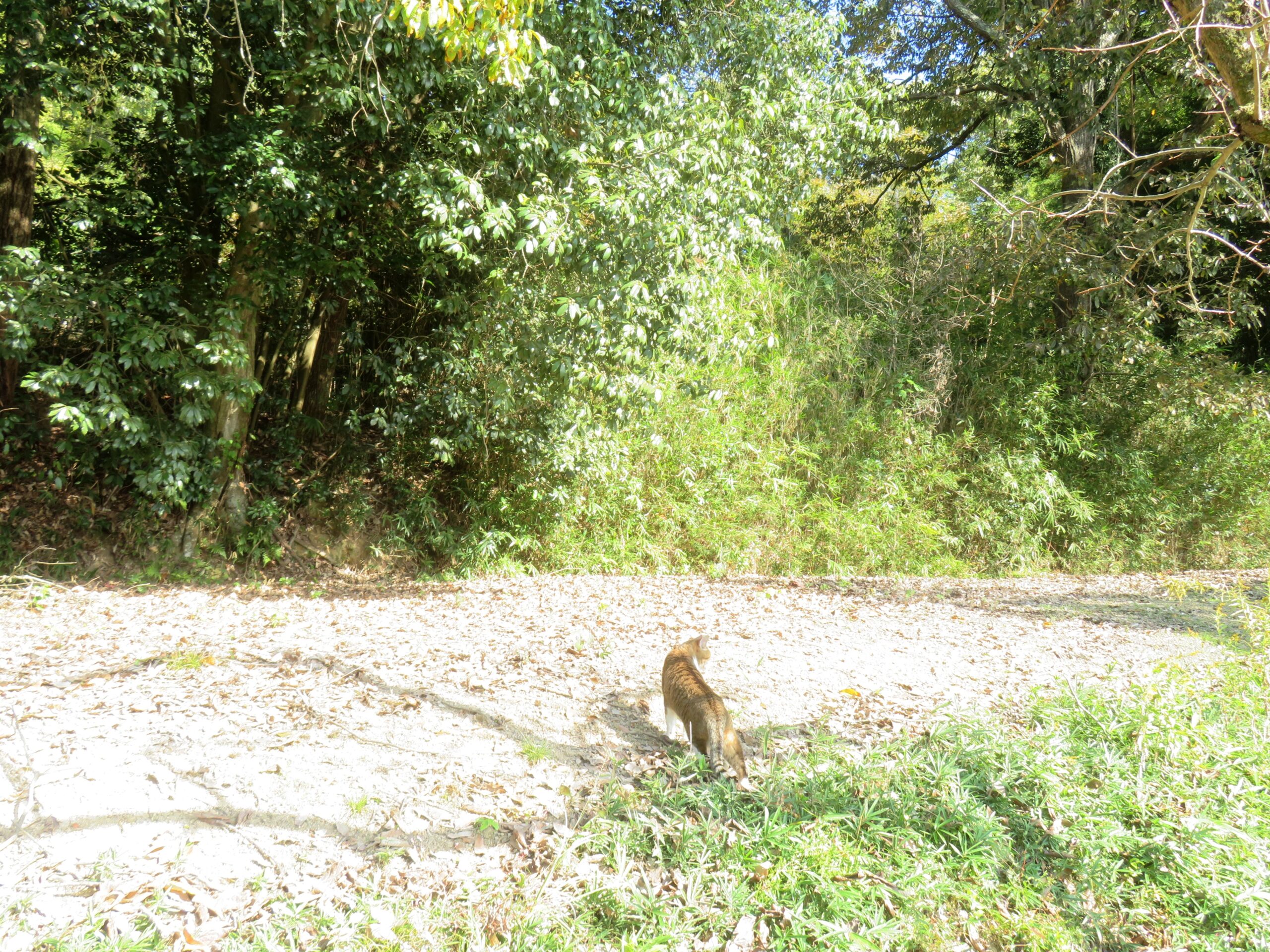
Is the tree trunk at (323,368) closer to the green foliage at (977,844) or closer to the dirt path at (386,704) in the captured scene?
the dirt path at (386,704)

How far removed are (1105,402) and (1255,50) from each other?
26.6ft

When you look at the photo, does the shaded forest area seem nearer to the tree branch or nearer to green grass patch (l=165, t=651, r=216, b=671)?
the tree branch

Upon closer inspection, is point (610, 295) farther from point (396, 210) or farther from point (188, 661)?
point (188, 661)

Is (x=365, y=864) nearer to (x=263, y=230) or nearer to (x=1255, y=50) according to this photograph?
(x=1255, y=50)

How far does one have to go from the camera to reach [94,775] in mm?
2621

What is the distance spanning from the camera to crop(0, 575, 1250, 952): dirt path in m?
2.36

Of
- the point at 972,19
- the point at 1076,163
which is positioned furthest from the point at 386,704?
the point at 1076,163

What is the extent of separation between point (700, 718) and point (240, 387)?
4.47 m

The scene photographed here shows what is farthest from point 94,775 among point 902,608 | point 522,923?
point 902,608

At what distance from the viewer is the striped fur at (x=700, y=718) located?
2.85 metres

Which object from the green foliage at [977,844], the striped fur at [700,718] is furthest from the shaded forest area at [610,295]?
the striped fur at [700,718]

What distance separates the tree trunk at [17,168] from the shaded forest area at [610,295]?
0.03 m

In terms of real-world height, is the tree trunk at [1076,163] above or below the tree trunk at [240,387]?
above

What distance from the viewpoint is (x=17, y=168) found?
5918 mm
